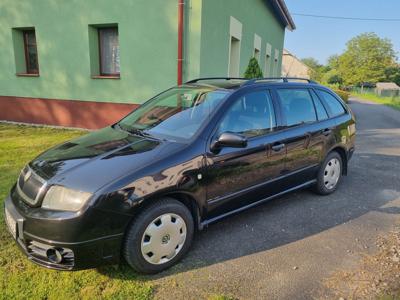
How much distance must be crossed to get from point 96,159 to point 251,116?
168cm

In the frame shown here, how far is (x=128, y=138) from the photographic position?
3223 millimetres

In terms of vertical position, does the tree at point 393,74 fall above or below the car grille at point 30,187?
above

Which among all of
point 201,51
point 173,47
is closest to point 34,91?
point 173,47

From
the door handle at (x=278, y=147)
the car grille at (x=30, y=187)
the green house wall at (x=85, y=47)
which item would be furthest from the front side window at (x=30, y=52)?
the door handle at (x=278, y=147)


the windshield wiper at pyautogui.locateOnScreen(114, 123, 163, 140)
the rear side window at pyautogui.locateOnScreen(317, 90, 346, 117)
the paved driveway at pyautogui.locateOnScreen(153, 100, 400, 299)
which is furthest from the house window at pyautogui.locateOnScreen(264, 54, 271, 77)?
the windshield wiper at pyautogui.locateOnScreen(114, 123, 163, 140)

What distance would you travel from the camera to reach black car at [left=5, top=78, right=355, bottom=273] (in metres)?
2.42

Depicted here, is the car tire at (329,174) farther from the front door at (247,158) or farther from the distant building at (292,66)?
the distant building at (292,66)

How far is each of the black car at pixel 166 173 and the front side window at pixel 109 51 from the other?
550 cm

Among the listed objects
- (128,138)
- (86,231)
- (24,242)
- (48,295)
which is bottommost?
(48,295)

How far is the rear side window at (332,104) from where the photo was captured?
4547 millimetres

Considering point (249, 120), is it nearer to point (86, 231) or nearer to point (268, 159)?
point (268, 159)

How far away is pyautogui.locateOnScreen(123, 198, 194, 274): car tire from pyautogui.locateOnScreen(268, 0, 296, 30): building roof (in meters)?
13.7

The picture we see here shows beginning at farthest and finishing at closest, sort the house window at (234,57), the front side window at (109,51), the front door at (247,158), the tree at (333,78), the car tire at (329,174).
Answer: the tree at (333,78) → the house window at (234,57) → the front side window at (109,51) → the car tire at (329,174) → the front door at (247,158)

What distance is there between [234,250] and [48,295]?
5.53 feet
